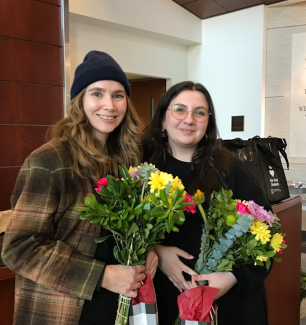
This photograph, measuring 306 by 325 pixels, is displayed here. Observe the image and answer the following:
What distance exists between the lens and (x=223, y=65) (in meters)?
5.09

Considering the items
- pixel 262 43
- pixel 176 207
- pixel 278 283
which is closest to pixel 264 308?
pixel 278 283

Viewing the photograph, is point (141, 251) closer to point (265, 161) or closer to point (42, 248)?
point (42, 248)

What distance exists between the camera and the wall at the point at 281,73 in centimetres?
463

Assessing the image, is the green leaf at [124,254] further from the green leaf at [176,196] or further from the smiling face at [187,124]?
the smiling face at [187,124]

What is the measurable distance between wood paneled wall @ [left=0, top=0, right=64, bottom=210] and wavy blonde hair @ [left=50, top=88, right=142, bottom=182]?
2255mm

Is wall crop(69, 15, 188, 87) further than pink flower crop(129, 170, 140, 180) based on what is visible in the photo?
Yes

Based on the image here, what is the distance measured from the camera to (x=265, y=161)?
1.94 meters

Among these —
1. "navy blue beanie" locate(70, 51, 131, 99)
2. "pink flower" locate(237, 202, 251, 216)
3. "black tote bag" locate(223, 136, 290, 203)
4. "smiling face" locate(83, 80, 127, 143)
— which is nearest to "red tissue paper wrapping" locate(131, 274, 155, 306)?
"pink flower" locate(237, 202, 251, 216)

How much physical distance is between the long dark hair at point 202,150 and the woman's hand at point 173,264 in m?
0.23

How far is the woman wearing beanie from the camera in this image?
3.29ft

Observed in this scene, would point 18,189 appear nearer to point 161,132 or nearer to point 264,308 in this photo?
point 161,132

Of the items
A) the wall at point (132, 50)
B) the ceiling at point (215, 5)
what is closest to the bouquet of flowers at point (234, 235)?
the wall at point (132, 50)

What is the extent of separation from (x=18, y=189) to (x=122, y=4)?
11.8 feet

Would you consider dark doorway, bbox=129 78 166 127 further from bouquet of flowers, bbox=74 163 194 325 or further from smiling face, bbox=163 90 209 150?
bouquet of flowers, bbox=74 163 194 325
